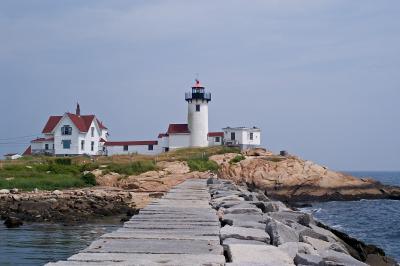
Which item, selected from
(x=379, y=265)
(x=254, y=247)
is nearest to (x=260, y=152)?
Result: (x=379, y=265)

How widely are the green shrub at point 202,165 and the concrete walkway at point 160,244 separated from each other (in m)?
26.8

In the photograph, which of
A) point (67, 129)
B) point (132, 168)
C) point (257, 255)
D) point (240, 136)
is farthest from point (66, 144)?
point (257, 255)

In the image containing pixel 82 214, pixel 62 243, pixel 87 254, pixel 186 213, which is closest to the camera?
pixel 87 254

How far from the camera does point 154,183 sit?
106 ft

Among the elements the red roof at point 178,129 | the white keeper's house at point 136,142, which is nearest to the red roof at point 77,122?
the white keeper's house at point 136,142

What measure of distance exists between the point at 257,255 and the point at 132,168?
94.4ft

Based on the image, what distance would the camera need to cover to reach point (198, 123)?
50.4 metres

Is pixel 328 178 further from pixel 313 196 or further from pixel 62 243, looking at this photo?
pixel 62 243

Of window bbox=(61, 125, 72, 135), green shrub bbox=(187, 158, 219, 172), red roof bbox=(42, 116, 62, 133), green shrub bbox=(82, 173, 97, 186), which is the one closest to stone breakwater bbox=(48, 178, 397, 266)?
green shrub bbox=(82, 173, 97, 186)

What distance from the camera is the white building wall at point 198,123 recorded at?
5000cm

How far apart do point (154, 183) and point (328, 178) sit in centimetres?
→ 1604

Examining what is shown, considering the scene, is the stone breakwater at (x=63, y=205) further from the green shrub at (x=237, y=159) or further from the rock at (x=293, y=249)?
the green shrub at (x=237, y=159)

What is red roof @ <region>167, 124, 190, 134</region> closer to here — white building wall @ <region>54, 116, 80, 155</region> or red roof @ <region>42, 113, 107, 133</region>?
red roof @ <region>42, 113, 107, 133</region>

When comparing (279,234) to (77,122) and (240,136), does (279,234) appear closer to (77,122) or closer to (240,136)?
(77,122)
